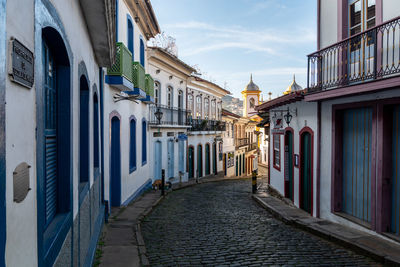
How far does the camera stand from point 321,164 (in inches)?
387

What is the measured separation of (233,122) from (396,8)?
3096cm

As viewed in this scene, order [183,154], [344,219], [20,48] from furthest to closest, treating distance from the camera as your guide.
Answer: [183,154] → [344,219] → [20,48]

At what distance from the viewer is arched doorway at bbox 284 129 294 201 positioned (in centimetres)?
1271

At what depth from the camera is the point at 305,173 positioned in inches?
443

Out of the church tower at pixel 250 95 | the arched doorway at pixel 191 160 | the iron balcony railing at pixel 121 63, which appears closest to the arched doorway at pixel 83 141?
the iron balcony railing at pixel 121 63

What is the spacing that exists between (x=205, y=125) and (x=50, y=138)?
22827 mm

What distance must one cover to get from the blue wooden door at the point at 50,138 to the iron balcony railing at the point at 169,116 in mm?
12306

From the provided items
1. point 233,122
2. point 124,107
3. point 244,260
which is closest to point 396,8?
point 244,260

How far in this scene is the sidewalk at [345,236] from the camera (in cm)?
624

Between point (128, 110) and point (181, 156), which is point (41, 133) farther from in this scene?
point (181, 156)

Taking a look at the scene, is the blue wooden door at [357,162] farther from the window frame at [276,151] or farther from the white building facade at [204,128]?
the white building facade at [204,128]

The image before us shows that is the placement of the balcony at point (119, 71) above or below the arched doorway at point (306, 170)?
above

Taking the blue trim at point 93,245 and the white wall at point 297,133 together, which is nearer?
the blue trim at point 93,245

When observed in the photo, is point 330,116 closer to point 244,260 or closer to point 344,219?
point 344,219
